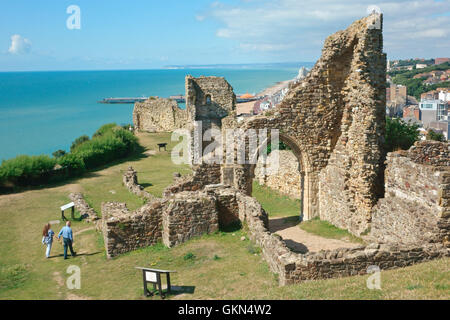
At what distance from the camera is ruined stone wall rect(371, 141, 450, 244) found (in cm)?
1041

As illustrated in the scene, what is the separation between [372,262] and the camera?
378 inches

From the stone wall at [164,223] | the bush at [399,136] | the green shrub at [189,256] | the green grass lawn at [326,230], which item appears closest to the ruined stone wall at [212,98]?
the bush at [399,136]

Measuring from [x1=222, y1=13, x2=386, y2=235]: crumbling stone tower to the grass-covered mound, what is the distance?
15743 millimetres

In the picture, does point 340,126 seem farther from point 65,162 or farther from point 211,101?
point 65,162

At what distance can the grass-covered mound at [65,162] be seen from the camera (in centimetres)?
2630

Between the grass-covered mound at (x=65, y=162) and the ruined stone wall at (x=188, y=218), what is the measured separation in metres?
16.8

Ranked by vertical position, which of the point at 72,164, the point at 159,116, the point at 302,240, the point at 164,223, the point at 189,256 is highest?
the point at 159,116

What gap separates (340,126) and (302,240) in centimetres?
461

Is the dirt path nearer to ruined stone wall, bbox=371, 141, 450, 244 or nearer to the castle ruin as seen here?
the castle ruin

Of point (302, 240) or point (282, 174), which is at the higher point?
point (282, 174)

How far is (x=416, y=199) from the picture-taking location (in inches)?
452

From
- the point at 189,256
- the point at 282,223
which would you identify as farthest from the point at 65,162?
the point at 189,256
